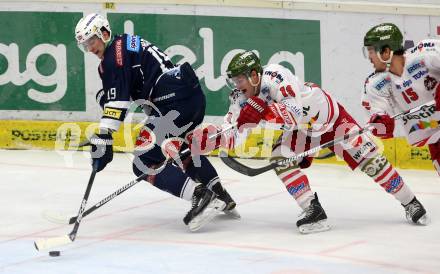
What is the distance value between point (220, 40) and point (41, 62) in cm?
154

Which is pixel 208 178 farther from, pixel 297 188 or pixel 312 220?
pixel 312 220

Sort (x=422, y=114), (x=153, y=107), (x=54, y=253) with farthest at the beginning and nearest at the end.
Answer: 1. (x=153, y=107)
2. (x=422, y=114)
3. (x=54, y=253)

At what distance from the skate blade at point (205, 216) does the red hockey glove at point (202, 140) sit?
0.38 meters

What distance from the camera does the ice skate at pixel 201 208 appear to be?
625 centimetres

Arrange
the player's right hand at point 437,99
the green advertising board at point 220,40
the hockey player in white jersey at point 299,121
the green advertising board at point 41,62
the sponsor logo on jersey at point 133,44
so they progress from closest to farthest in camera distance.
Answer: the player's right hand at point 437,99, the hockey player in white jersey at point 299,121, the sponsor logo on jersey at point 133,44, the green advertising board at point 220,40, the green advertising board at point 41,62

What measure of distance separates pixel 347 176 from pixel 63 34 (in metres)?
2.72

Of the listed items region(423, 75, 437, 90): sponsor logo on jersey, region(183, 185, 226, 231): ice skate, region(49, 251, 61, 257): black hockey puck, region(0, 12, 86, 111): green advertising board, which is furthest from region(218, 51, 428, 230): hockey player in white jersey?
region(0, 12, 86, 111): green advertising board

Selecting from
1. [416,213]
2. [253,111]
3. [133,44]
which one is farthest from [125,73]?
[416,213]

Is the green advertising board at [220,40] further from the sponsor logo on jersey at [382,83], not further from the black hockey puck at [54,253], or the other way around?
the black hockey puck at [54,253]

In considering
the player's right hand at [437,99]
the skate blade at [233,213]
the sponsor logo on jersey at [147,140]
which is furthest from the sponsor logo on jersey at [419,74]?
the sponsor logo on jersey at [147,140]

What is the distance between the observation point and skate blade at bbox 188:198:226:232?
625 cm

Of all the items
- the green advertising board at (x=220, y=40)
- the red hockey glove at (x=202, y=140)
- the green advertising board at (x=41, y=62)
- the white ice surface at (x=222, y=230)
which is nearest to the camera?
the white ice surface at (x=222, y=230)

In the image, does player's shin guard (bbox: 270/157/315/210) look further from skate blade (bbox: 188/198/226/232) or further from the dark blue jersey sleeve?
the dark blue jersey sleeve

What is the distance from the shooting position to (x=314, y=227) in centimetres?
621
